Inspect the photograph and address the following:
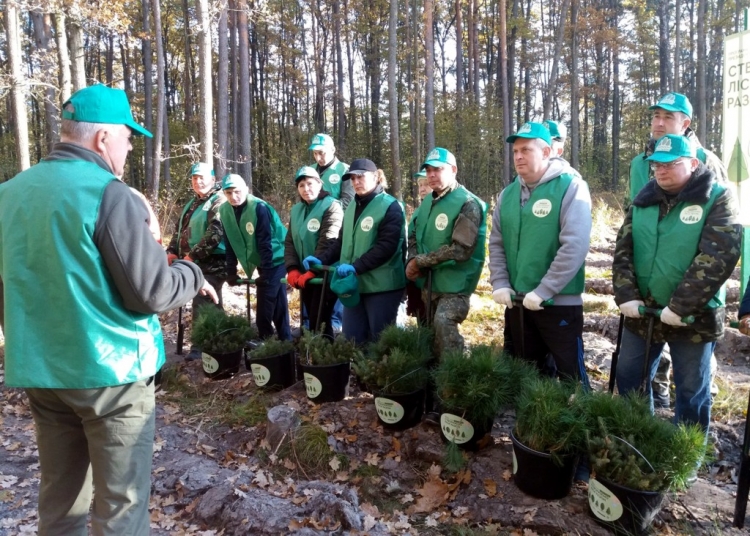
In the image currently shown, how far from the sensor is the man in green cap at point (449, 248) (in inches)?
161

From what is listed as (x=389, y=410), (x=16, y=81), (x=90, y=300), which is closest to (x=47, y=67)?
(x=16, y=81)

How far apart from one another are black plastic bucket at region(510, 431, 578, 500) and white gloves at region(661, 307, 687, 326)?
37.7 inches

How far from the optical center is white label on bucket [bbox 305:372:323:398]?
445cm

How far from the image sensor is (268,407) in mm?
4699

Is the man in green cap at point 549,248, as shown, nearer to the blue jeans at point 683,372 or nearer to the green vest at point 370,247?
the blue jeans at point 683,372

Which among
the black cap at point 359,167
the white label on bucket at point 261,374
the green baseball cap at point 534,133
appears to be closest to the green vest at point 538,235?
the green baseball cap at point 534,133

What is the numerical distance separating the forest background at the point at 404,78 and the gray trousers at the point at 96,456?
13.9 meters

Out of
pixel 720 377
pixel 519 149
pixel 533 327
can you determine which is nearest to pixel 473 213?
pixel 519 149

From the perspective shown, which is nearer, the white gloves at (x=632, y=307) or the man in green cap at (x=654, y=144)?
the white gloves at (x=632, y=307)

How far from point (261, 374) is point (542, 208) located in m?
2.90

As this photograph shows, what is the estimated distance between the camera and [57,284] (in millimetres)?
2033

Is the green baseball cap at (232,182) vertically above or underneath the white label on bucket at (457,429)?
above

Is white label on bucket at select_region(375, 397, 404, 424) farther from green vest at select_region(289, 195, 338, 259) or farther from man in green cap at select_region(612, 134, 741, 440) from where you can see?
green vest at select_region(289, 195, 338, 259)

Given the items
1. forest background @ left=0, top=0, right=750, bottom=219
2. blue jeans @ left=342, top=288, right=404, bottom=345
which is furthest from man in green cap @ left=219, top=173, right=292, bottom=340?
forest background @ left=0, top=0, right=750, bottom=219
